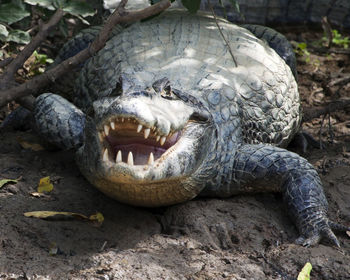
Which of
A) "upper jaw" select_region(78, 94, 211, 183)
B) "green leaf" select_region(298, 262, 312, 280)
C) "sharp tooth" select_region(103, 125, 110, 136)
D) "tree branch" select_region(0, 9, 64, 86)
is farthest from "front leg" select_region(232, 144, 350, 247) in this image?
"tree branch" select_region(0, 9, 64, 86)

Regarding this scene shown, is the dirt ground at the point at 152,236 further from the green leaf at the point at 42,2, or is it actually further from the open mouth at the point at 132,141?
the green leaf at the point at 42,2

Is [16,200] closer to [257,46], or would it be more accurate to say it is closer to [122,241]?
[122,241]

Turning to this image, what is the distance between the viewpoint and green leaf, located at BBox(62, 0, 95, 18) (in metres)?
4.23

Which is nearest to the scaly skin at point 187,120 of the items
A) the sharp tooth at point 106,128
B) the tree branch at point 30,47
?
the sharp tooth at point 106,128

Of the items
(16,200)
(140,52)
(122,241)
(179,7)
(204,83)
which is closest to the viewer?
(122,241)

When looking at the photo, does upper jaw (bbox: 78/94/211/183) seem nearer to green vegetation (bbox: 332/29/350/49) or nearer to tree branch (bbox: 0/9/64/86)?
tree branch (bbox: 0/9/64/86)

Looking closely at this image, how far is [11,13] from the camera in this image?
4.22 meters

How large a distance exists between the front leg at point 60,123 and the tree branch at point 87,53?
0.79ft

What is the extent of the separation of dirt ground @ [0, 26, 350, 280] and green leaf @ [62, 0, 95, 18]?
1105 mm

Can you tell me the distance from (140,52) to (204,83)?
703mm

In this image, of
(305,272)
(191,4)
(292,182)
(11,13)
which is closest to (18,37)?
(11,13)

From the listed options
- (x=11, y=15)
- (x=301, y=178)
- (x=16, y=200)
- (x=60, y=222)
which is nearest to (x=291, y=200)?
(x=301, y=178)

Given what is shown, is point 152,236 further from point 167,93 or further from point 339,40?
point 339,40

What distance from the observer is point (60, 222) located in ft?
11.5
